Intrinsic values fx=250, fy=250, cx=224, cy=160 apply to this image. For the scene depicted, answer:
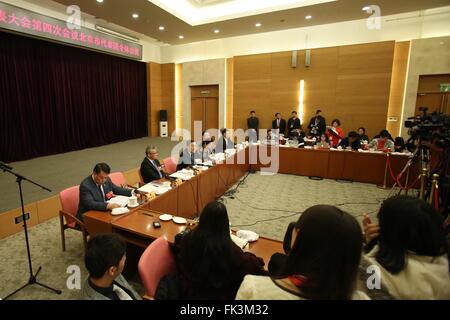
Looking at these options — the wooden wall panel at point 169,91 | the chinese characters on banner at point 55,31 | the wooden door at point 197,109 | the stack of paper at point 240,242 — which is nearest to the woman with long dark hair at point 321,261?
the stack of paper at point 240,242

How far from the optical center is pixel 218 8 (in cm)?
697

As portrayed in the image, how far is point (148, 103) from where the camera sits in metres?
10.4

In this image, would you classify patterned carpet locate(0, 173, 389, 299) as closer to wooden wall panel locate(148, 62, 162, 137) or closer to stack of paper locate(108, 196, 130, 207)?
stack of paper locate(108, 196, 130, 207)

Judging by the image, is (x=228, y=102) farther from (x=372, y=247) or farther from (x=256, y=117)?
(x=372, y=247)

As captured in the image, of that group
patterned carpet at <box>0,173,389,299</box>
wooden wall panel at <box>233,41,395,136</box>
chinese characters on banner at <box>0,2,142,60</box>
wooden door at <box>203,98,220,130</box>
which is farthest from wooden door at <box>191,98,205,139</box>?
patterned carpet at <box>0,173,389,299</box>

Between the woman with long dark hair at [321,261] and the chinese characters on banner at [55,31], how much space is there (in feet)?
23.0

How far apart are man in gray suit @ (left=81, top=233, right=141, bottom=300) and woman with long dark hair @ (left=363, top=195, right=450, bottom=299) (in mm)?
1286

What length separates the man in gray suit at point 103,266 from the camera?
1300 millimetres

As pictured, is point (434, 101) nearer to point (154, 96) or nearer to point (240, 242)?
point (240, 242)

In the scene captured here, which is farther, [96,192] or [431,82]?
[431,82]

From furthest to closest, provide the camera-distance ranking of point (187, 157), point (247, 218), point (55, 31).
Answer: point (55, 31), point (187, 157), point (247, 218)

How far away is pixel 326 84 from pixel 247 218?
584cm

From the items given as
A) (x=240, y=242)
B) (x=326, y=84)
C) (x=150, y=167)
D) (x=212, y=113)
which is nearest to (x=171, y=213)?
(x=150, y=167)

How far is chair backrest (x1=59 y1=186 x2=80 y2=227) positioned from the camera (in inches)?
108
